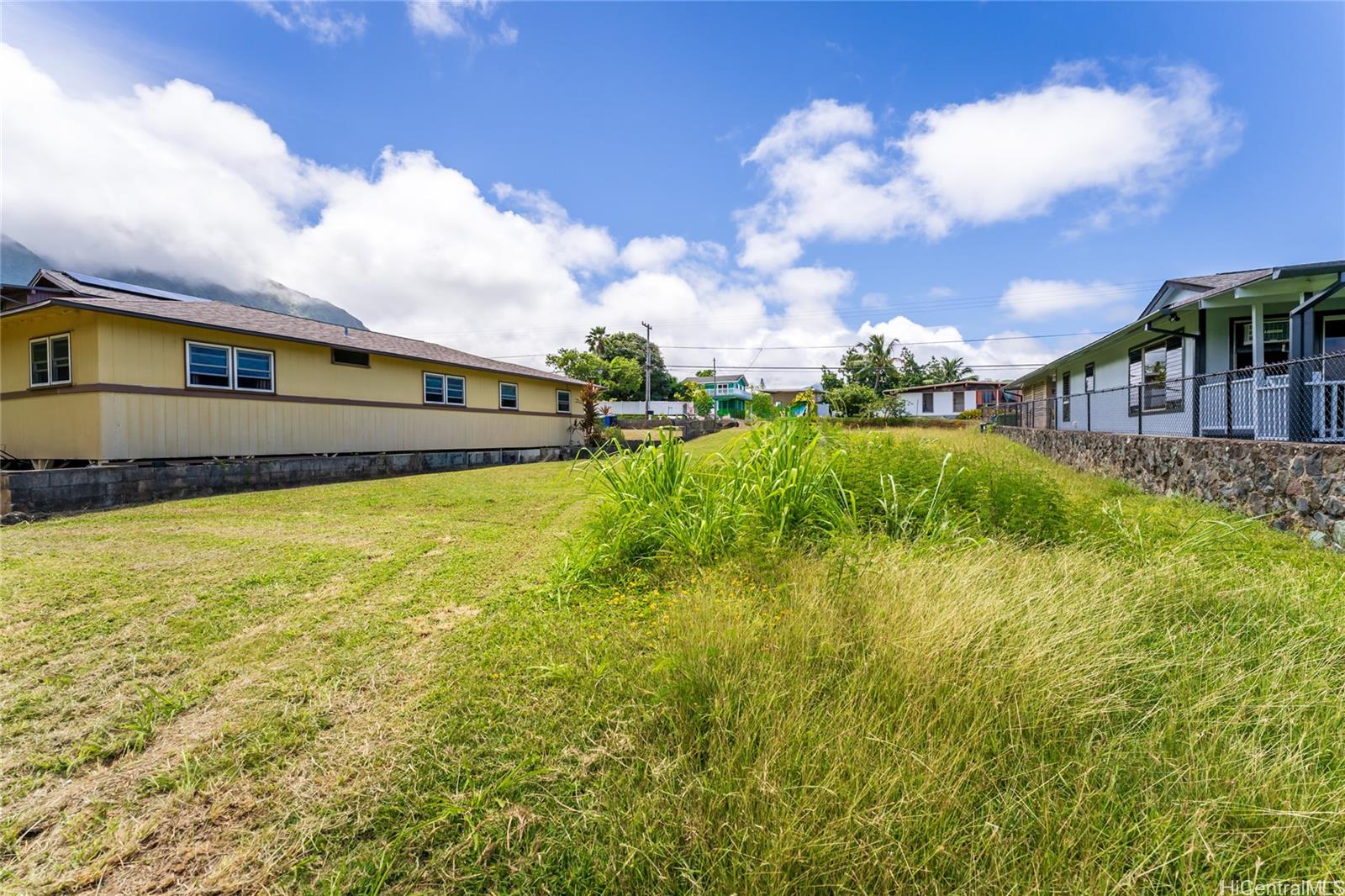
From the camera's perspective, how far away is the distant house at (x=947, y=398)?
4347 centimetres

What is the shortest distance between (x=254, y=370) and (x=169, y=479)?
10.5 ft

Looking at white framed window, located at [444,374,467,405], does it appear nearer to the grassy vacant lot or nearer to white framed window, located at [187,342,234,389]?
white framed window, located at [187,342,234,389]

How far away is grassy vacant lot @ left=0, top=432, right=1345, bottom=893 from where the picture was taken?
4.82ft

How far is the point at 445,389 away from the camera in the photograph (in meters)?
16.1

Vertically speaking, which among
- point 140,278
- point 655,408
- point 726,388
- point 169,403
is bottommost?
point 169,403

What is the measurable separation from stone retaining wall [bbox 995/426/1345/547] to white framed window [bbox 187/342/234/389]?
16612 millimetres

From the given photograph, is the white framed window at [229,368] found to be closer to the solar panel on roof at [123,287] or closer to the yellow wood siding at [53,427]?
the yellow wood siding at [53,427]

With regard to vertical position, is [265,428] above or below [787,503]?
above

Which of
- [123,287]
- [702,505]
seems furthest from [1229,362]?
[123,287]

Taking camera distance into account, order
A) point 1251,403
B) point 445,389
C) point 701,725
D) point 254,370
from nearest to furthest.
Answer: point 701,725 → point 1251,403 → point 254,370 → point 445,389

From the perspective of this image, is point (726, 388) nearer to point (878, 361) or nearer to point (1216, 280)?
point (878, 361)

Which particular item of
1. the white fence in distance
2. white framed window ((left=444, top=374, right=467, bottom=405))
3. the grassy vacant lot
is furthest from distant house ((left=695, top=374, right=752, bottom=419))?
the grassy vacant lot

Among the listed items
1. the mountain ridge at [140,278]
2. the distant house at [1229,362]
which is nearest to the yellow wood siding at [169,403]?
the distant house at [1229,362]

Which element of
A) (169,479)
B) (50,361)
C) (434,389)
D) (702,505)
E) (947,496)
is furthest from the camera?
(434,389)
